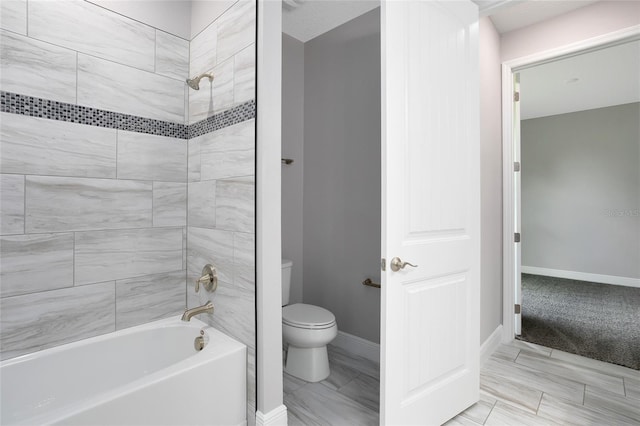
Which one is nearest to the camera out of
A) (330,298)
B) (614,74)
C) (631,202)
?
(330,298)

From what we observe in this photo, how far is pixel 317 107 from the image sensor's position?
2.86 metres

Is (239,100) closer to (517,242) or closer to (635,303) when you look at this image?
(517,242)

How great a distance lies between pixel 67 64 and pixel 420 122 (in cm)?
179

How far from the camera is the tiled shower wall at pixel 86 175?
1518 mm

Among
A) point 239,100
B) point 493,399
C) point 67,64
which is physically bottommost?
point 493,399

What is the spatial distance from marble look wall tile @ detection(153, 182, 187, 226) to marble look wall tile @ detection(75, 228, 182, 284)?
0.19ft

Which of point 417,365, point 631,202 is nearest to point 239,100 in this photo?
point 417,365

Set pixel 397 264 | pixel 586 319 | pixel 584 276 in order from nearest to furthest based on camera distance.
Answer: pixel 397 264
pixel 586 319
pixel 584 276

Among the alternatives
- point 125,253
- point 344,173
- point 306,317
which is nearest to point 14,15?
point 125,253

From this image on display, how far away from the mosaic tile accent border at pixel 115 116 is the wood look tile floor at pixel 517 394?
1.67 m

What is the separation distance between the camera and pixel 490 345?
250 centimetres

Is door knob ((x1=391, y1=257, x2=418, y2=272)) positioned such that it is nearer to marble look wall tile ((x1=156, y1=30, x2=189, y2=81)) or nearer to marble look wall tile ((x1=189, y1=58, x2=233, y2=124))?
marble look wall tile ((x1=189, y1=58, x2=233, y2=124))

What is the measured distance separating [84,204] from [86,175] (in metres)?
A: 0.15

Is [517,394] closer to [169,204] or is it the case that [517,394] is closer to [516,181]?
[516,181]
